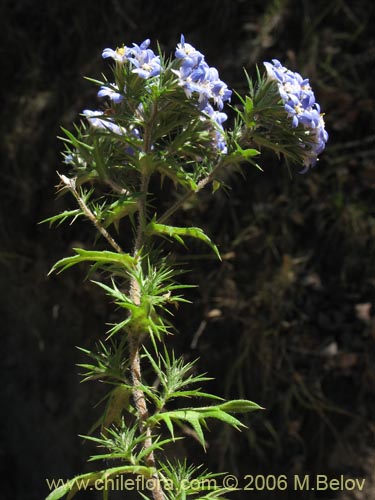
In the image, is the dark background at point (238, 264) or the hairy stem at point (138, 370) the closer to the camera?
the hairy stem at point (138, 370)

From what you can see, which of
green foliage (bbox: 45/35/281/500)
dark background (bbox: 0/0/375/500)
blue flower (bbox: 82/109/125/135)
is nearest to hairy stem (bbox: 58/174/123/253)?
green foliage (bbox: 45/35/281/500)

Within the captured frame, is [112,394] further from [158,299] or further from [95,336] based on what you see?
[95,336]

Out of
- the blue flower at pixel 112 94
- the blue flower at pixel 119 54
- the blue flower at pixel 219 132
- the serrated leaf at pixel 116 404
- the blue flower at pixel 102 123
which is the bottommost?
the serrated leaf at pixel 116 404

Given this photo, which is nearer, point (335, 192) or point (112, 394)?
point (112, 394)

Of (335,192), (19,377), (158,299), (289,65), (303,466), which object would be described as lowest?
(303,466)

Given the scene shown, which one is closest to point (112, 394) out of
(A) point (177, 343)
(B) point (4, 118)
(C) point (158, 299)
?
(C) point (158, 299)

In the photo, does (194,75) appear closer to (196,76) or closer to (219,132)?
(196,76)

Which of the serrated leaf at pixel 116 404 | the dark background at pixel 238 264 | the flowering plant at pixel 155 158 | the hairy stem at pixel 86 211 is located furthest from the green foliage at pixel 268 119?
the dark background at pixel 238 264

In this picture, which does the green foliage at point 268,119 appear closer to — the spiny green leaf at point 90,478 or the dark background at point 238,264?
the spiny green leaf at point 90,478
